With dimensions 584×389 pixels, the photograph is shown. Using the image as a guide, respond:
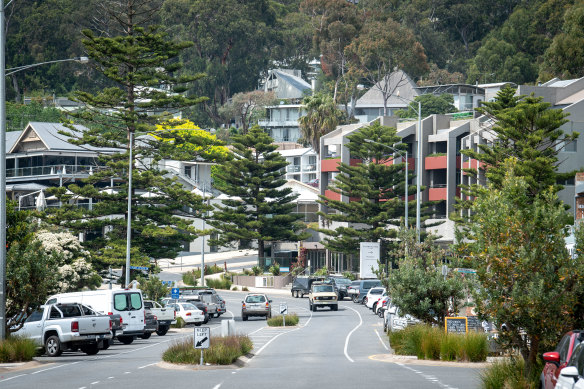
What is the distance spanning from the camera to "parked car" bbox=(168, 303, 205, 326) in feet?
152

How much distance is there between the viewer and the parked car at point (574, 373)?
11.9 m

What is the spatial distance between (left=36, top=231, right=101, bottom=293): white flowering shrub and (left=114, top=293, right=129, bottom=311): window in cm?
922

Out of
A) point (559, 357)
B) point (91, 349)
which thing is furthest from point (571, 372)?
point (91, 349)

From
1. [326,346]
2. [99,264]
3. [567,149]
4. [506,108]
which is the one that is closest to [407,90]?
[567,149]

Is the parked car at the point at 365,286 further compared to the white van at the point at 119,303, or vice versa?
the parked car at the point at 365,286

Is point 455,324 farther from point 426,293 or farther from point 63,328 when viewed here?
point 63,328

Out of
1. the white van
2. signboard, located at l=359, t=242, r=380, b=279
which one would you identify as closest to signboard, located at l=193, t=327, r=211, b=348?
the white van

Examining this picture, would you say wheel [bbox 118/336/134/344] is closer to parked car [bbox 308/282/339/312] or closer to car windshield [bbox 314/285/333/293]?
parked car [bbox 308/282/339/312]

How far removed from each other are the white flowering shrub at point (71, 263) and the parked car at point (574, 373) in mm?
32834

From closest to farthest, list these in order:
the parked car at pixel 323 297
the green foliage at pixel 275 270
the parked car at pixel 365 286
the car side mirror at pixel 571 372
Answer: the car side mirror at pixel 571 372
the parked car at pixel 323 297
the parked car at pixel 365 286
the green foliage at pixel 275 270

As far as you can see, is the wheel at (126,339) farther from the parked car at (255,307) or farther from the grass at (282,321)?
the parked car at (255,307)

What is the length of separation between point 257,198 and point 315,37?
42.8 meters

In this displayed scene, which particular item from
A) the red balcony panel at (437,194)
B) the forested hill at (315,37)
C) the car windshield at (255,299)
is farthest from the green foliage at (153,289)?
the forested hill at (315,37)

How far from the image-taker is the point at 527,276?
717 inches
